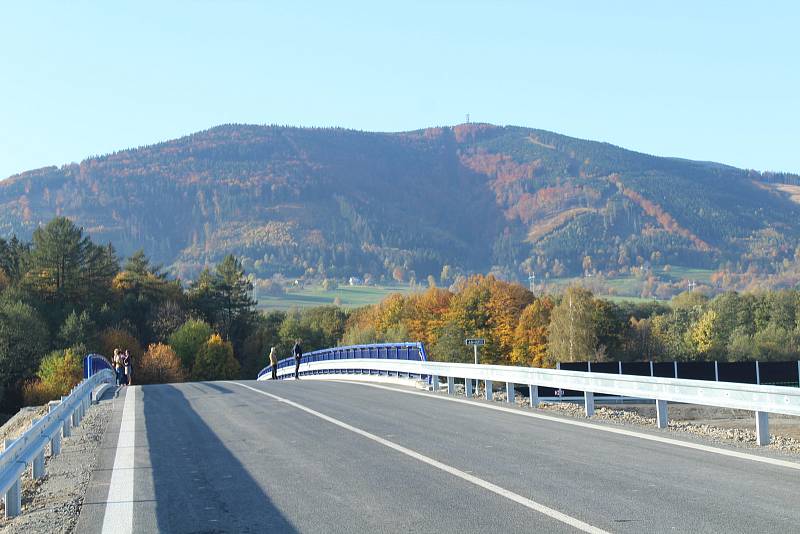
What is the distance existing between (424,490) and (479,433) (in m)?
5.06

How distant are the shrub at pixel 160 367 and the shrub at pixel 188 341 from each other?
3669mm

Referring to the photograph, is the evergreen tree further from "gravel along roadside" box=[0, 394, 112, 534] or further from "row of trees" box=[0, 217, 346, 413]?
"gravel along roadside" box=[0, 394, 112, 534]

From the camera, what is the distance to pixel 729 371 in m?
38.8

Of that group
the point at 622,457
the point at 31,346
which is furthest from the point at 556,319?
the point at 622,457

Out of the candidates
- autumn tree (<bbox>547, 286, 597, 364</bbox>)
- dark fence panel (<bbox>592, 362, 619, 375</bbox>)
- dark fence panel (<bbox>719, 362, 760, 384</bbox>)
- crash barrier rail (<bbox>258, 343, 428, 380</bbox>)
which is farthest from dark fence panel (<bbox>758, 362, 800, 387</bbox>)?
autumn tree (<bbox>547, 286, 597, 364</bbox>)

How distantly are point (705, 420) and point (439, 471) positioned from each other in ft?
56.4

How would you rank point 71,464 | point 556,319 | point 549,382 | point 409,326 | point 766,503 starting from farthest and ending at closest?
point 409,326, point 556,319, point 549,382, point 71,464, point 766,503

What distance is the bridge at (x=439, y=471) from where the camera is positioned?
8727 mm

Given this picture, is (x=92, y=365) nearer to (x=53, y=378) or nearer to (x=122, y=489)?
(x=122, y=489)

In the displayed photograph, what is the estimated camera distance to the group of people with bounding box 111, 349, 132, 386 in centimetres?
4076

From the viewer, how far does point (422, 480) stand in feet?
35.1

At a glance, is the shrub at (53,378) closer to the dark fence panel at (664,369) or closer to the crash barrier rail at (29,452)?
the dark fence panel at (664,369)

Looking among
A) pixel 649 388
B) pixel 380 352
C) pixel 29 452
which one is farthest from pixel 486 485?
pixel 380 352

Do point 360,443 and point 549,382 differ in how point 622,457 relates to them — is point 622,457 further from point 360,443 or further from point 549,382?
point 549,382
